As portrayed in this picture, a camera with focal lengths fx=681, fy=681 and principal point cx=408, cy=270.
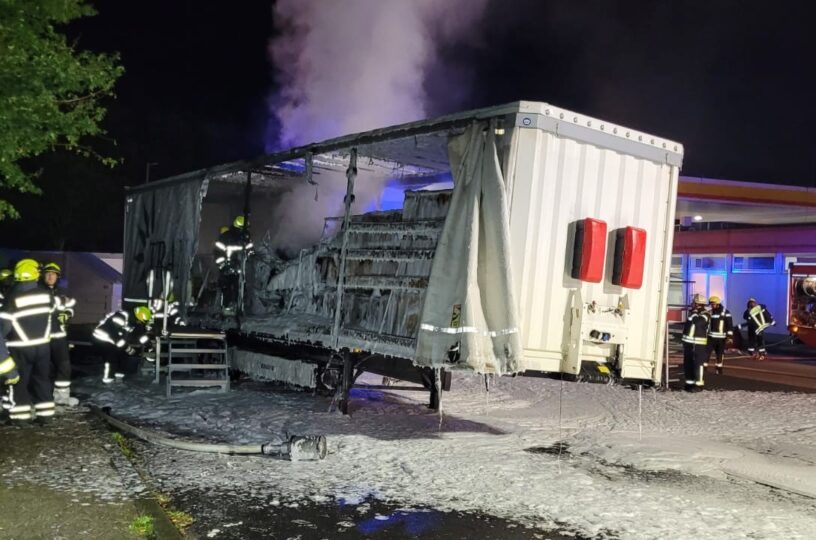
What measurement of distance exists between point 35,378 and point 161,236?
441 centimetres

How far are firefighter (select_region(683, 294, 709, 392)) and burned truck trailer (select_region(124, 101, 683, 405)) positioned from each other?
15.8 feet

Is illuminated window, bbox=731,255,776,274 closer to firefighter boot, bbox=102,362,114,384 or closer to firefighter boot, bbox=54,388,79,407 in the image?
firefighter boot, bbox=102,362,114,384

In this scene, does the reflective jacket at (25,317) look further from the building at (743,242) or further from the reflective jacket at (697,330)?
the building at (743,242)

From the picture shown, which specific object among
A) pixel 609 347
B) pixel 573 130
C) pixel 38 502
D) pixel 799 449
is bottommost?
pixel 38 502

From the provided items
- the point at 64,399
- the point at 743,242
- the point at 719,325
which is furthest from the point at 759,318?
the point at 64,399

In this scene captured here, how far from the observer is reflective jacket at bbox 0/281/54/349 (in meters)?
7.31

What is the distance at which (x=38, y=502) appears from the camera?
15.6ft

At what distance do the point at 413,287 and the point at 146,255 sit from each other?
6.93 metres

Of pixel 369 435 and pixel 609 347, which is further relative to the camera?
pixel 369 435

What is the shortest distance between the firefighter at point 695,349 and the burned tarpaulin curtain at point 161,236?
8129mm

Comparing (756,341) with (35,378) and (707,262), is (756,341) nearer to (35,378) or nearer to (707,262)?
(707,262)

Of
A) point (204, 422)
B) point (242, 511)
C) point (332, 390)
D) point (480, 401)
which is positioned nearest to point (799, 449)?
point (480, 401)

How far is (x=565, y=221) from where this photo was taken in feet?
20.4

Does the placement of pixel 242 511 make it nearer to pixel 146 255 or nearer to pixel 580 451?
pixel 580 451
